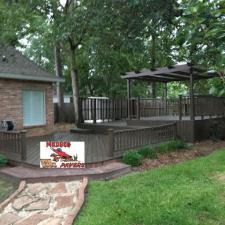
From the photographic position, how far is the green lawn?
165 inches

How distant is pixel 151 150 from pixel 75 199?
383 centimetres

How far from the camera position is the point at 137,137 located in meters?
9.08

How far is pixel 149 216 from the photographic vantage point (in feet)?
14.0

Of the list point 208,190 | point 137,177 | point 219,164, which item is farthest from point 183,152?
point 208,190

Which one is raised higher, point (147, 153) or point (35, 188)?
point (147, 153)

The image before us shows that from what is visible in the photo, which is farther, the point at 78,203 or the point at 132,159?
the point at 132,159

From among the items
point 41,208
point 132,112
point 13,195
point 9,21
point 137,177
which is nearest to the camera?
point 41,208

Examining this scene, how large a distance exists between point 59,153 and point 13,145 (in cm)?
177

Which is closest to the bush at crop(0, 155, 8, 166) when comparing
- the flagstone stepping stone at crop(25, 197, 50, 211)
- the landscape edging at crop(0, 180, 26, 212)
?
the landscape edging at crop(0, 180, 26, 212)

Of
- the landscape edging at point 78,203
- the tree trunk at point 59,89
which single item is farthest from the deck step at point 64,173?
the tree trunk at point 59,89

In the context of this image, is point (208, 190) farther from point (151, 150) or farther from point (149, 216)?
point (151, 150)

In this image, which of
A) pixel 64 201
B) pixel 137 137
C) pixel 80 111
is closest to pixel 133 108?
pixel 80 111

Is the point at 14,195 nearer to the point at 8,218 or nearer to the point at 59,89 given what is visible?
the point at 8,218

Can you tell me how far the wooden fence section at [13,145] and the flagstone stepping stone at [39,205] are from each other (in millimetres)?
2669
